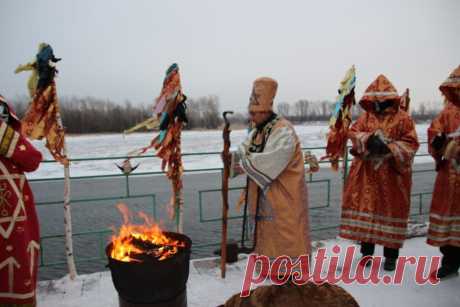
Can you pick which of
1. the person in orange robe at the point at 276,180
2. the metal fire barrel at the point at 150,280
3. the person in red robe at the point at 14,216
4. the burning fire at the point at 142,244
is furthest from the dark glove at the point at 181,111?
the metal fire barrel at the point at 150,280

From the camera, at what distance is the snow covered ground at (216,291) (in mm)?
3389

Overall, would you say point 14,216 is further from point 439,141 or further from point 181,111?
point 439,141

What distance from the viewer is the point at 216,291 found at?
363cm

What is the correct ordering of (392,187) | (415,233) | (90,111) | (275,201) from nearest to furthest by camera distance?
(275,201), (392,187), (415,233), (90,111)

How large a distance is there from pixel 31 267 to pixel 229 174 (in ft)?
5.99

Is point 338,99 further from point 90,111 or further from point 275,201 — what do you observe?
point 90,111

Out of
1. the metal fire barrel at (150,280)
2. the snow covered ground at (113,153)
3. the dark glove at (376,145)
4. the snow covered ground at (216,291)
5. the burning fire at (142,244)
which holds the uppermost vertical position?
the dark glove at (376,145)

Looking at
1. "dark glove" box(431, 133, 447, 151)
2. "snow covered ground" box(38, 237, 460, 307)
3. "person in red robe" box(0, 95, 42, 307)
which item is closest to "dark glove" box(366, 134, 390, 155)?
"dark glove" box(431, 133, 447, 151)

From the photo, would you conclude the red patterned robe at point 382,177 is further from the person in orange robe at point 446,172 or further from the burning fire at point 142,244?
the burning fire at point 142,244

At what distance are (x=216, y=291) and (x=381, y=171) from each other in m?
2.17

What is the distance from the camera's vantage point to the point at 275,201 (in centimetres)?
319

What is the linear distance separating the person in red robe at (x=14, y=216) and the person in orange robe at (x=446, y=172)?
375 centimetres

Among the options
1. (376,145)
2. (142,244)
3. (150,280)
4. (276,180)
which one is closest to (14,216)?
(142,244)

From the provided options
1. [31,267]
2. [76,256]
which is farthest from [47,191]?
[31,267]
